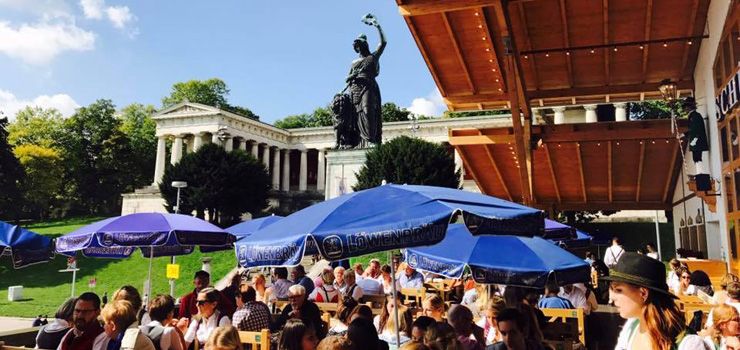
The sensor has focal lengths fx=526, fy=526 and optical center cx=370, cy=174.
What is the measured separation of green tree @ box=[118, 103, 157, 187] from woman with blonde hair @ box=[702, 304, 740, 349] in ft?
230

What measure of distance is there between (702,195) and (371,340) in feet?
40.8

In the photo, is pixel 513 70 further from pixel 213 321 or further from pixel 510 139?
pixel 213 321

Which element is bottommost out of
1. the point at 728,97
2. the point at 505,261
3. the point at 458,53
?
the point at 505,261

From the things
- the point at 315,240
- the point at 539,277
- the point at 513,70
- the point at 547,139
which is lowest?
the point at 539,277

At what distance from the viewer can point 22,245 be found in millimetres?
8984

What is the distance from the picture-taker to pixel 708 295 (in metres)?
8.08

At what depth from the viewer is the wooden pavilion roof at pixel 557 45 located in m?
13.0

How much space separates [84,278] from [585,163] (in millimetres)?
24876

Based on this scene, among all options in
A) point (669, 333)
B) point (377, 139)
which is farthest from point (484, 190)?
point (669, 333)

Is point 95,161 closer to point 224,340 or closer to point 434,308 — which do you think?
point 434,308

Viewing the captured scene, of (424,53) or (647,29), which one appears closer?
(647,29)

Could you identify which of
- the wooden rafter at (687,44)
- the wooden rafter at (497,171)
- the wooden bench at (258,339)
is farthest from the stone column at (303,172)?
the wooden bench at (258,339)

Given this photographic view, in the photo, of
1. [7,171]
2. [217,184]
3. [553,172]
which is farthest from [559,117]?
[7,171]

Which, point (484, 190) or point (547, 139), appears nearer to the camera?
point (547, 139)
